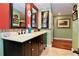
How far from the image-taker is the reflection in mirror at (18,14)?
184 cm

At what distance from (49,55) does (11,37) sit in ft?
2.19

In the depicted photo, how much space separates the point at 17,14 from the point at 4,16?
0.74 feet

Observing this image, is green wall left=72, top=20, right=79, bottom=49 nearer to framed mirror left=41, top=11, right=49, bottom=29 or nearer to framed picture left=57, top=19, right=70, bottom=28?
framed picture left=57, top=19, right=70, bottom=28

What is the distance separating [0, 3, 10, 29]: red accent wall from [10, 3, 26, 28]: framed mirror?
A: 7 centimetres

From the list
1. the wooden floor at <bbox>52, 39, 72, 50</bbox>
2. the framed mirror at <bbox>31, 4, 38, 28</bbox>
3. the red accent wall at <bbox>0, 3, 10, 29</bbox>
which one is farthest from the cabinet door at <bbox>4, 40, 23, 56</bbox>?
the wooden floor at <bbox>52, 39, 72, 50</bbox>

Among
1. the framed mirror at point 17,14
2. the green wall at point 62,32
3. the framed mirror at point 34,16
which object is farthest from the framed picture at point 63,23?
the framed mirror at point 17,14

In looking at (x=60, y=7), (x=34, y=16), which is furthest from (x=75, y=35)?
(x=34, y=16)

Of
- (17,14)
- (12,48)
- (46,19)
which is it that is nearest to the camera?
(12,48)

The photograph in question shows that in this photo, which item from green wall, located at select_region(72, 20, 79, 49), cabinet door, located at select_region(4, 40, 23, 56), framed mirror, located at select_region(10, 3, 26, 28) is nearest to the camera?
cabinet door, located at select_region(4, 40, 23, 56)

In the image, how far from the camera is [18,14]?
188cm

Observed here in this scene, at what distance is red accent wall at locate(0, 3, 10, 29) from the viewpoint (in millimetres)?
1672

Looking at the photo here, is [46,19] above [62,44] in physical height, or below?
above

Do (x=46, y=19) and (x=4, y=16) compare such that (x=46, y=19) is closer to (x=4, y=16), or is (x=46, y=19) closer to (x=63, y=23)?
(x=63, y=23)

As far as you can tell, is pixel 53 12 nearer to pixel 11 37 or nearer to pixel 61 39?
pixel 61 39
